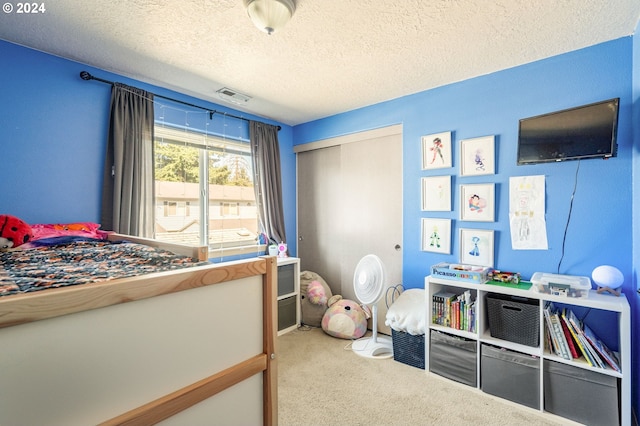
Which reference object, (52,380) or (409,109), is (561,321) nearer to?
(409,109)

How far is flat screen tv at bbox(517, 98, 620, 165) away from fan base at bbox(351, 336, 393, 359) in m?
1.92

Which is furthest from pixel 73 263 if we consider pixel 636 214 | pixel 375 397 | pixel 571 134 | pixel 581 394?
pixel 636 214

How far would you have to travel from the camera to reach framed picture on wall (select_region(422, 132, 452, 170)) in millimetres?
2621

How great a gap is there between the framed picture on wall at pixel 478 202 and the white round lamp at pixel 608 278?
72 centimetres

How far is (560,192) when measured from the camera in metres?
2.11

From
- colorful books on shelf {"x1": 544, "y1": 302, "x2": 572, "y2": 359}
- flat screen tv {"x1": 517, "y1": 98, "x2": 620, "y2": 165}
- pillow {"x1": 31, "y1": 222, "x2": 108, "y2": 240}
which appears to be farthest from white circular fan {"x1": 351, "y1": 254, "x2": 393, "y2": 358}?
pillow {"x1": 31, "y1": 222, "x2": 108, "y2": 240}

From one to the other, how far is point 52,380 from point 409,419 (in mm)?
1853

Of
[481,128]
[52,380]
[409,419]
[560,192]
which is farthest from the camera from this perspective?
[481,128]

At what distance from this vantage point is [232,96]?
2.88 m

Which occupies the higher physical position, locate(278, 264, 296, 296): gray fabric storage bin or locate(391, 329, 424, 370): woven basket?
locate(278, 264, 296, 296): gray fabric storage bin

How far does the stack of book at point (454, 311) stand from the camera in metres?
2.19

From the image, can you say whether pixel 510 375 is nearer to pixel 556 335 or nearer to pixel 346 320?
pixel 556 335

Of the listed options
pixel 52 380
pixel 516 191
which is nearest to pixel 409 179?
pixel 516 191

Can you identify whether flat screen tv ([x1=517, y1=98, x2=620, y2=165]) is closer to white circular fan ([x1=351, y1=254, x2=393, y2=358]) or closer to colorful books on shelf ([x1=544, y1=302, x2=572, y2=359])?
colorful books on shelf ([x1=544, y1=302, x2=572, y2=359])
